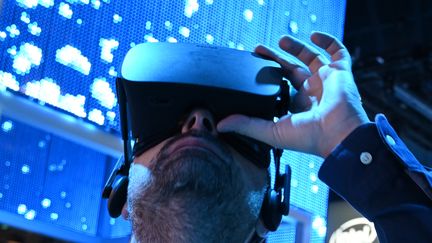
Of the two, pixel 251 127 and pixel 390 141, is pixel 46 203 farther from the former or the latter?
pixel 390 141

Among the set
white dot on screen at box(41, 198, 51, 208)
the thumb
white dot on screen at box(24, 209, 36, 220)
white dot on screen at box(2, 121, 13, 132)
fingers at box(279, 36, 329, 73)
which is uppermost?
fingers at box(279, 36, 329, 73)

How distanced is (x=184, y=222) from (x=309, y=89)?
8.7 inches

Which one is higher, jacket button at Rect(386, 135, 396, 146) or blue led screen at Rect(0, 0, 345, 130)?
blue led screen at Rect(0, 0, 345, 130)

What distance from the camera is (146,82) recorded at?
28.9 inches

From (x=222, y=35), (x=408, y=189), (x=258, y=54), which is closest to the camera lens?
(x=408, y=189)

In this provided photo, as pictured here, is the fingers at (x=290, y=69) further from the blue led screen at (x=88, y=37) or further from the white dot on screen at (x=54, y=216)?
the white dot on screen at (x=54, y=216)

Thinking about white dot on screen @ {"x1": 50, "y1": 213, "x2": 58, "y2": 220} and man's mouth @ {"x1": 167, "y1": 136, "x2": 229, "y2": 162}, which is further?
white dot on screen @ {"x1": 50, "y1": 213, "x2": 58, "y2": 220}

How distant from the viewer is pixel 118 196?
0.85m

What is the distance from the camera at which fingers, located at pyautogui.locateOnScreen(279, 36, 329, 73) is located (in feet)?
2.64

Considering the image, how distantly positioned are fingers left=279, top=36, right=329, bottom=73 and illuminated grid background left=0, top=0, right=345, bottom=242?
225 mm

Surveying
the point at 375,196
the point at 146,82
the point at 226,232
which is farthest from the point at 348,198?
the point at 146,82

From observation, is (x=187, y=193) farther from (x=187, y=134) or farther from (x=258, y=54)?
(x=258, y=54)

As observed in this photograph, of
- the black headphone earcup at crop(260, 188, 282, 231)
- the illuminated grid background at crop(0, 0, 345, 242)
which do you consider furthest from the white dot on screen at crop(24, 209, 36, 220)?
the black headphone earcup at crop(260, 188, 282, 231)

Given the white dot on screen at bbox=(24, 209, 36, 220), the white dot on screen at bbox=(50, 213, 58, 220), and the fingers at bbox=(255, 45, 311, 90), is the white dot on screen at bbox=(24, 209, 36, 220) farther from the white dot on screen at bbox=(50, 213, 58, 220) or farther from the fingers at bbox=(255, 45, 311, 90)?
the fingers at bbox=(255, 45, 311, 90)
